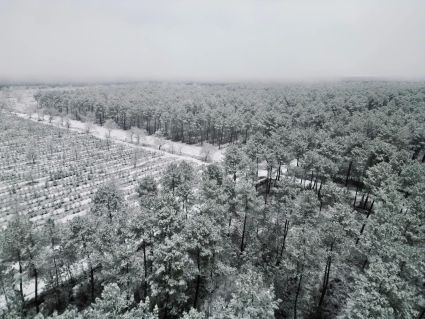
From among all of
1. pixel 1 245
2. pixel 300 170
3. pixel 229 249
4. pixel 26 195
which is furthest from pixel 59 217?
pixel 300 170

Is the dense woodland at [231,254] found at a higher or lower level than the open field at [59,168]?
higher

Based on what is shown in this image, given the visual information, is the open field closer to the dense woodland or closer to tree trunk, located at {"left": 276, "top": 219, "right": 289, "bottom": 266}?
the dense woodland

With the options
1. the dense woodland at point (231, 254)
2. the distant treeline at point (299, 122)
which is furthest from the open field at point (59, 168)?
the distant treeline at point (299, 122)

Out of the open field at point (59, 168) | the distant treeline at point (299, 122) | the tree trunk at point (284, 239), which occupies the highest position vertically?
the distant treeline at point (299, 122)

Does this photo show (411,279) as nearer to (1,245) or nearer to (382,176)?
(382,176)

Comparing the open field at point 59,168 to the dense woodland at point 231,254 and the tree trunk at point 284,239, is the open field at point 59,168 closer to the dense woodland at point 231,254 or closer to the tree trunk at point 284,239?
the dense woodland at point 231,254

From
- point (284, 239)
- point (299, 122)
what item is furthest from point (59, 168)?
point (299, 122)

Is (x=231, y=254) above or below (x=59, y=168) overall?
above

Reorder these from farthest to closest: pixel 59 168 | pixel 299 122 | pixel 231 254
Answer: pixel 299 122 → pixel 59 168 → pixel 231 254

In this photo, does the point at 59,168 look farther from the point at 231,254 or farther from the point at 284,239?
the point at 284,239

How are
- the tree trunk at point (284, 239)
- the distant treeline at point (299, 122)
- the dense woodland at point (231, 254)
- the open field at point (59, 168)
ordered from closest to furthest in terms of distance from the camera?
the dense woodland at point (231, 254)
the tree trunk at point (284, 239)
the open field at point (59, 168)
the distant treeline at point (299, 122)

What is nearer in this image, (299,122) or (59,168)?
(59,168)
